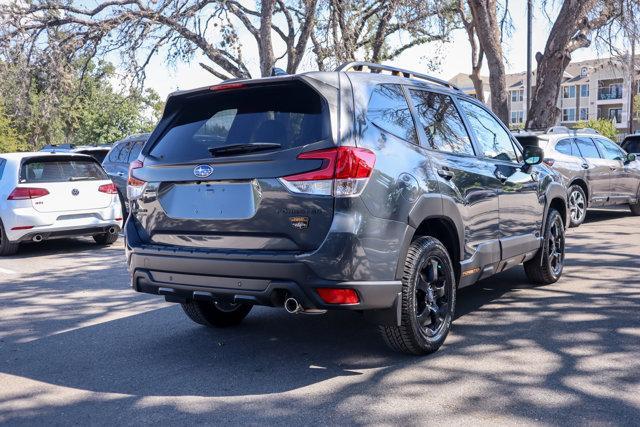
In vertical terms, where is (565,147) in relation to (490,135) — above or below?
below

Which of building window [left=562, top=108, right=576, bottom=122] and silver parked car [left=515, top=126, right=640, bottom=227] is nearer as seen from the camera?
silver parked car [left=515, top=126, right=640, bottom=227]

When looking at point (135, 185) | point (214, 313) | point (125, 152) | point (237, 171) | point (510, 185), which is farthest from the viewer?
point (125, 152)

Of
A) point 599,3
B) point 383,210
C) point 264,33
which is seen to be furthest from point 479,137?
point 264,33

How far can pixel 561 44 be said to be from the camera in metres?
16.1

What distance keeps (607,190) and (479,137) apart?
8.56 meters

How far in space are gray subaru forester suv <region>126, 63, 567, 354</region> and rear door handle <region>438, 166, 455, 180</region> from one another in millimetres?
14

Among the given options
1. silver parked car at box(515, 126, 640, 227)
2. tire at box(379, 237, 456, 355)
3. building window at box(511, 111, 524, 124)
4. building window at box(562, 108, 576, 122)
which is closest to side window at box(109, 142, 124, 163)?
silver parked car at box(515, 126, 640, 227)

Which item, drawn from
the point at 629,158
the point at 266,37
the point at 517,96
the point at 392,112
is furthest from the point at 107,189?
the point at 517,96

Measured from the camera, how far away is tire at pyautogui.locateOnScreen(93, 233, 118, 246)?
1165 cm

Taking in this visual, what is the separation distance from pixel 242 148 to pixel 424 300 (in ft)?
5.30

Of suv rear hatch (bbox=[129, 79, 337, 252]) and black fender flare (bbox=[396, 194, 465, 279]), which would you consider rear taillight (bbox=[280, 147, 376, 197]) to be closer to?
suv rear hatch (bbox=[129, 79, 337, 252])

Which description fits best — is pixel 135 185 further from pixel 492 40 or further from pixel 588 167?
pixel 492 40

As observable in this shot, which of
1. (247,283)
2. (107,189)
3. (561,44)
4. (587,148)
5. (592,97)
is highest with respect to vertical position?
(592,97)

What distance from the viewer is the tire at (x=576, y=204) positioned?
12.5 meters
